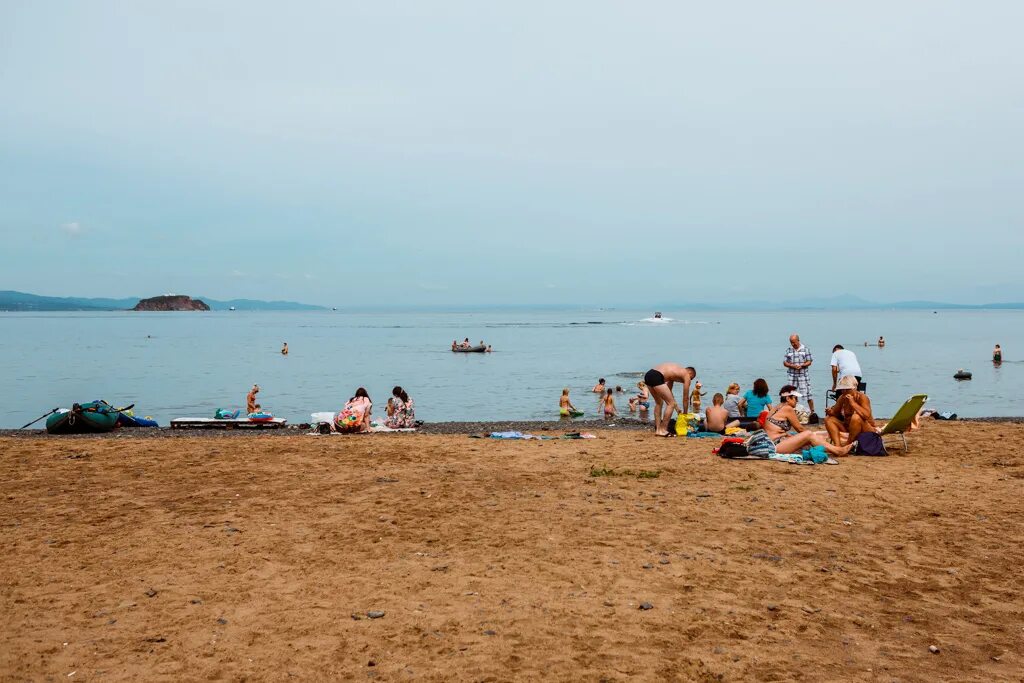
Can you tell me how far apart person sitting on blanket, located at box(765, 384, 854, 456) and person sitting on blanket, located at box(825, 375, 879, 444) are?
216mm

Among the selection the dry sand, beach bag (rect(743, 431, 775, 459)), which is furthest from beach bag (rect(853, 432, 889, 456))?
beach bag (rect(743, 431, 775, 459))

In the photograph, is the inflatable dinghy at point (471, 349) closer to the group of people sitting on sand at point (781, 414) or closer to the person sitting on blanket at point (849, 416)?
the group of people sitting on sand at point (781, 414)

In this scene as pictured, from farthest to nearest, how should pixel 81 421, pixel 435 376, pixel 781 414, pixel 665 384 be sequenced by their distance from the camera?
pixel 435 376, pixel 81 421, pixel 665 384, pixel 781 414

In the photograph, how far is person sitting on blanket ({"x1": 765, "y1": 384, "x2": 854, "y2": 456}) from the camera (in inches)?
473

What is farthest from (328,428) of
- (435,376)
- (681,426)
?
(435,376)

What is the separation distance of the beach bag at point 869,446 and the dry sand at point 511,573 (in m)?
1.29

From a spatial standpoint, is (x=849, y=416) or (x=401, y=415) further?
(x=401, y=415)

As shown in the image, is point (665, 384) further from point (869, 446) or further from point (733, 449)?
point (869, 446)

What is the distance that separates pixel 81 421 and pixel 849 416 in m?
16.7

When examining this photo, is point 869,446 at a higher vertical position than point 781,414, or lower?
lower

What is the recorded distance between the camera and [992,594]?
20.7 feet

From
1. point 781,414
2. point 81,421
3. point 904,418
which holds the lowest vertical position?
point 81,421

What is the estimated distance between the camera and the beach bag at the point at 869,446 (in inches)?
482

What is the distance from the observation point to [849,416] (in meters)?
12.7
